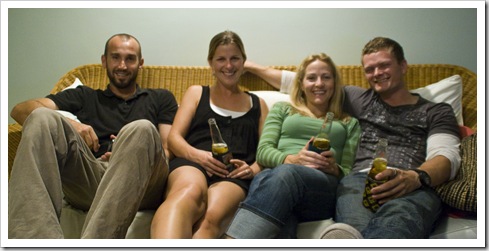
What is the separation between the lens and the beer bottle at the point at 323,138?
59.9 inches

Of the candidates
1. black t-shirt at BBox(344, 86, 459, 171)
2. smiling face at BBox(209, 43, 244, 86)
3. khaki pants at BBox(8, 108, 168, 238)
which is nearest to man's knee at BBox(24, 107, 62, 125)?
khaki pants at BBox(8, 108, 168, 238)

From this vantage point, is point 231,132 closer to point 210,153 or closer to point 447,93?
point 210,153

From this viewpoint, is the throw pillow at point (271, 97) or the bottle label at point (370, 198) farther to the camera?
the throw pillow at point (271, 97)

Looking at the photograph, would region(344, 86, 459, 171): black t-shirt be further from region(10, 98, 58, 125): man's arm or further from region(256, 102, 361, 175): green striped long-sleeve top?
region(10, 98, 58, 125): man's arm

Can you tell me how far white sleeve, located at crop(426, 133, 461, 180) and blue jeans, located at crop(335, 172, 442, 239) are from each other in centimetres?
15

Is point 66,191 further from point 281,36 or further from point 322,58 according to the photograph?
point 281,36

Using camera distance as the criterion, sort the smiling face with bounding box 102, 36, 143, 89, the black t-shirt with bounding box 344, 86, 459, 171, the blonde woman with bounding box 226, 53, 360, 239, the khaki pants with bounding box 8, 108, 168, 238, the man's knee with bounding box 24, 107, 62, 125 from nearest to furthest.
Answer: the khaki pants with bounding box 8, 108, 168, 238 → the man's knee with bounding box 24, 107, 62, 125 → the blonde woman with bounding box 226, 53, 360, 239 → the black t-shirt with bounding box 344, 86, 459, 171 → the smiling face with bounding box 102, 36, 143, 89

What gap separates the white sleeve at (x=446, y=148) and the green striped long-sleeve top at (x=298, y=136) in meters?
0.28

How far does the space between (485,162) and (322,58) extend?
734 millimetres

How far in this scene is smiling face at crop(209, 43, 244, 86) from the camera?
1789mm

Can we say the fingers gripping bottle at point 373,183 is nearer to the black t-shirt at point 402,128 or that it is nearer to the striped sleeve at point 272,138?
the black t-shirt at point 402,128

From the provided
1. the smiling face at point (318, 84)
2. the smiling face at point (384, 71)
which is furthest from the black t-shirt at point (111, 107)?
the smiling face at point (384, 71)

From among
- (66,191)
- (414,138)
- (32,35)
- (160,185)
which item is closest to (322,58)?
(414,138)

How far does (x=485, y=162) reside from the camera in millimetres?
1459
